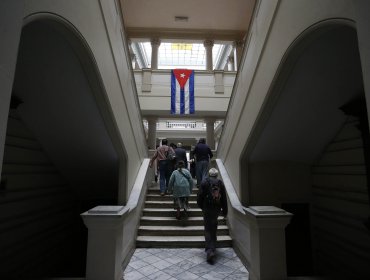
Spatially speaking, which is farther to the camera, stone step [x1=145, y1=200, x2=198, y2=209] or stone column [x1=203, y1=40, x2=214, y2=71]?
stone column [x1=203, y1=40, x2=214, y2=71]

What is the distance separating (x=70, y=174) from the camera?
18.4 feet

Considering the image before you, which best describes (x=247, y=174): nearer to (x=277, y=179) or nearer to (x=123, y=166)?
(x=277, y=179)

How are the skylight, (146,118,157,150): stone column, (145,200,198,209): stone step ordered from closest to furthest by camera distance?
1. (145,200,198,209): stone step
2. (146,118,157,150): stone column
3. the skylight

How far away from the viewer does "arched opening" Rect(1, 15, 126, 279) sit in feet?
9.55

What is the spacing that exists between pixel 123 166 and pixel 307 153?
3.78m

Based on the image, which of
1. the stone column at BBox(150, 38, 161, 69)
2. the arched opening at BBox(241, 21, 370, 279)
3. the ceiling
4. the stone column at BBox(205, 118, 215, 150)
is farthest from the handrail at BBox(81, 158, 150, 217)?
the ceiling

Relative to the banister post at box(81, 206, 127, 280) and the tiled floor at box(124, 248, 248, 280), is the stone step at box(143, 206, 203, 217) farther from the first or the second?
the banister post at box(81, 206, 127, 280)

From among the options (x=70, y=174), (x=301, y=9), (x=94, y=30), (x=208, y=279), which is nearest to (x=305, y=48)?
(x=301, y=9)

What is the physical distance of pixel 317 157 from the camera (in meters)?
5.15

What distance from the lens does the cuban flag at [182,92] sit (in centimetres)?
919

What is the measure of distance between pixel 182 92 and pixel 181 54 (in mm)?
7298

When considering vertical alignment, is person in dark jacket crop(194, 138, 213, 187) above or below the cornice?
below

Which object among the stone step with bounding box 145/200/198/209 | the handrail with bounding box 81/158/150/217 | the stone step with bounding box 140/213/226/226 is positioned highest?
the handrail with bounding box 81/158/150/217

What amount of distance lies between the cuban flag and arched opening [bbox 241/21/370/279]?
4769mm
